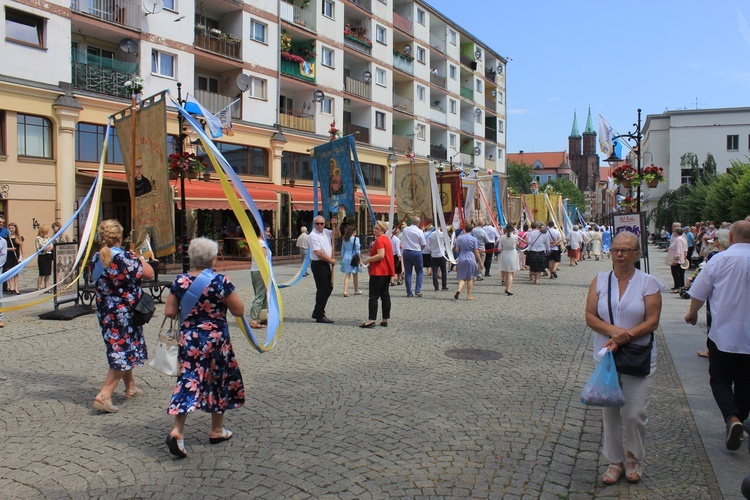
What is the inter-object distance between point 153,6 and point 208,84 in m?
5.23

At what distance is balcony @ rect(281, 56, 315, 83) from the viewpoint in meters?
31.2

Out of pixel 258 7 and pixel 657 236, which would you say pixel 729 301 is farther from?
pixel 657 236

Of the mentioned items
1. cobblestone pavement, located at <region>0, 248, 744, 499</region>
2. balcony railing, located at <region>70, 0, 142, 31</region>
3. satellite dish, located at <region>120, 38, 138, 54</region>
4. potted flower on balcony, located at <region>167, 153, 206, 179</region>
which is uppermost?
balcony railing, located at <region>70, 0, 142, 31</region>

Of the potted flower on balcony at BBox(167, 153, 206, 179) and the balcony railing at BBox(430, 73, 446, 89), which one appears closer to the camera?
the potted flower on balcony at BBox(167, 153, 206, 179)

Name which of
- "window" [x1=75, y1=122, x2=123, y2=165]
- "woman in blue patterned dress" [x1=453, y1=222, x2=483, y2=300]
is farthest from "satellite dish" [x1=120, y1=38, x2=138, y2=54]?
"woman in blue patterned dress" [x1=453, y1=222, x2=483, y2=300]

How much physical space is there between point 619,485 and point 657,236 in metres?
54.6

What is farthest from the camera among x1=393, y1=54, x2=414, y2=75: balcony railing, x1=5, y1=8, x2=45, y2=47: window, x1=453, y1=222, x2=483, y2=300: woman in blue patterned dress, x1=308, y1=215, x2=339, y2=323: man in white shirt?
x1=393, y1=54, x2=414, y2=75: balcony railing

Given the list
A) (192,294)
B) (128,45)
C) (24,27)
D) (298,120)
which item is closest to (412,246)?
(192,294)

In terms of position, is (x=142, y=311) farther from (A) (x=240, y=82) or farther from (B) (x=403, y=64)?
(B) (x=403, y=64)

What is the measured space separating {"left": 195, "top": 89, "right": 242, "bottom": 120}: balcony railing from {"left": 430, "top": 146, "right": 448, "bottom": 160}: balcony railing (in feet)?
67.2

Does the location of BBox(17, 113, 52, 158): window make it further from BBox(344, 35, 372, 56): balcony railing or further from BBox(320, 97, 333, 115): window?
BBox(344, 35, 372, 56): balcony railing

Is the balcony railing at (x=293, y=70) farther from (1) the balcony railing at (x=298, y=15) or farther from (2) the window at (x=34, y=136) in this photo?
(2) the window at (x=34, y=136)

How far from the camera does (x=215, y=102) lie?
27.7 m

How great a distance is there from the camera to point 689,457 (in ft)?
15.0
